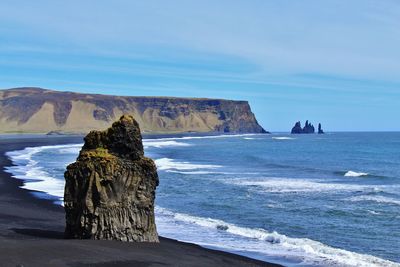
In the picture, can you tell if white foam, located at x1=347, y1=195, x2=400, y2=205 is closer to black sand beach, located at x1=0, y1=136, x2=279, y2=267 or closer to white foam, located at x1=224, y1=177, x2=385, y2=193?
white foam, located at x1=224, y1=177, x2=385, y2=193

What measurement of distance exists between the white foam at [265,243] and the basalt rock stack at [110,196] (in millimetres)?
3327

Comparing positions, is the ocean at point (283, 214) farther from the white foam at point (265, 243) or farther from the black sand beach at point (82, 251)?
the black sand beach at point (82, 251)

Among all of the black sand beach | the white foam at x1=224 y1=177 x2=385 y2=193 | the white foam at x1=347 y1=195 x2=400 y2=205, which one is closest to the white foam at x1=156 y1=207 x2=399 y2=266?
the black sand beach

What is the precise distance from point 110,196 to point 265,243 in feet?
20.8

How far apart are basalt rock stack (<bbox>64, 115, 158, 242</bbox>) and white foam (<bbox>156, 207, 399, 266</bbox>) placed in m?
3.33

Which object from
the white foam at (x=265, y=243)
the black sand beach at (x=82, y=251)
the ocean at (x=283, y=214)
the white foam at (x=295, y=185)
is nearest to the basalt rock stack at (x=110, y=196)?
the black sand beach at (x=82, y=251)

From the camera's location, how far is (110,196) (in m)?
17.0

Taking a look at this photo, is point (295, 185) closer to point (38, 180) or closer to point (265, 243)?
point (38, 180)

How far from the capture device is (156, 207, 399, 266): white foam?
57.9 ft

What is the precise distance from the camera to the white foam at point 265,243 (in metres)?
17.7

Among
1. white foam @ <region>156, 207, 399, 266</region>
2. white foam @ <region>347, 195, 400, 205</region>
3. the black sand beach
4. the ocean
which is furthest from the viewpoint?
white foam @ <region>347, 195, 400, 205</region>

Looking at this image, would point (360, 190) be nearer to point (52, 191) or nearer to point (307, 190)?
point (307, 190)

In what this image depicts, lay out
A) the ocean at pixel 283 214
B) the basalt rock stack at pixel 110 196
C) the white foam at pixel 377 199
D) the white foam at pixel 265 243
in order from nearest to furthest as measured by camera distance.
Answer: the basalt rock stack at pixel 110 196 → the white foam at pixel 265 243 → the ocean at pixel 283 214 → the white foam at pixel 377 199

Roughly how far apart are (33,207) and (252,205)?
429 inches
